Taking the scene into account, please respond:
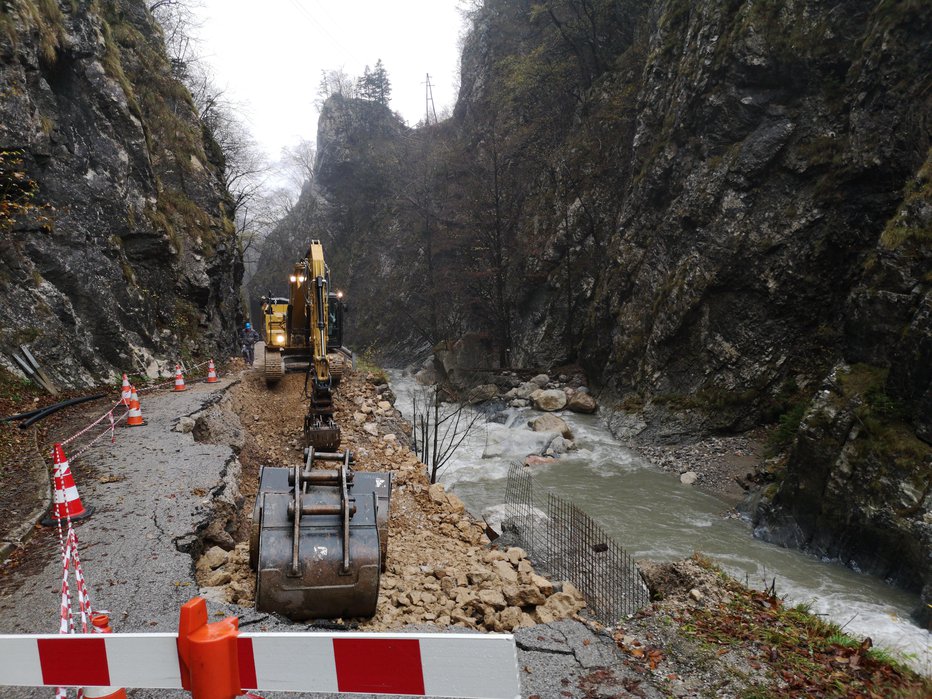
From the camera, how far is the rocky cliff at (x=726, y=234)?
9047mm

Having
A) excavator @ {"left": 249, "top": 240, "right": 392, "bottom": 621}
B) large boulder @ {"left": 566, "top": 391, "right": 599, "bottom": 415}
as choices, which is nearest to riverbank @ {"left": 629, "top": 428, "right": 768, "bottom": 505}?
large boulder @ {"left": 566, "top": 391, "right": 599, "bottom": 415}

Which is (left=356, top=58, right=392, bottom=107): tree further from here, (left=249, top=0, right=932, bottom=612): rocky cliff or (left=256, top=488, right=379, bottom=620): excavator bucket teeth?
(left=256, top=488, right=379, bottom=620): excavator bucket teeth

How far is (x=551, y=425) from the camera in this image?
1661 centimetres

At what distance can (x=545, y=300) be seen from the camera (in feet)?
82.8

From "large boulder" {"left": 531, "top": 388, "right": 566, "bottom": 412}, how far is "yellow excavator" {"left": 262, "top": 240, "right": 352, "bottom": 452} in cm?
835

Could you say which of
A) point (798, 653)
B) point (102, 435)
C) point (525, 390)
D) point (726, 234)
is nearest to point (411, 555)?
point (798, 653)

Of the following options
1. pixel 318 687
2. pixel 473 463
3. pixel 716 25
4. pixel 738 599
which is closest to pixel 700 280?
pixel 716 25

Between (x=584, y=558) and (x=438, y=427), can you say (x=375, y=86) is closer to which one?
(x=438, y=427)

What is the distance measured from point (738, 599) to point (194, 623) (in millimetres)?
5244

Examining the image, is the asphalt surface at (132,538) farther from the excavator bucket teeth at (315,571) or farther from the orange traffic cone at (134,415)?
the excavator bucket teeth at (315,571)

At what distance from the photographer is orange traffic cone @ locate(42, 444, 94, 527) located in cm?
511

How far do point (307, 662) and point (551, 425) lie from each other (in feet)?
49.7

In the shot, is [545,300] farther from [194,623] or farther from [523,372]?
[194,623]

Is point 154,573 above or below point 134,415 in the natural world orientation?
below
